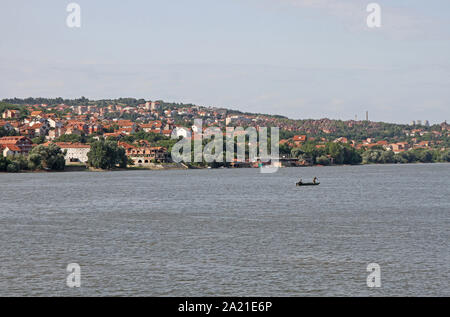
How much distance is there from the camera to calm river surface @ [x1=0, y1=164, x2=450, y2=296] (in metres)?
26.6

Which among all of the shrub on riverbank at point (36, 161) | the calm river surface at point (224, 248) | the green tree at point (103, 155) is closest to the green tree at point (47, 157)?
the shrub on riverbank at point (36, 161)

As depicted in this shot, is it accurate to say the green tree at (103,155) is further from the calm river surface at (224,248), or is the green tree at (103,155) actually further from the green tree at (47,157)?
the calm river surface at (224,248)

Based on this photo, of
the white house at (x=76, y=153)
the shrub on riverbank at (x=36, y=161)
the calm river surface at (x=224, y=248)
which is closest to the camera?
the calm river surface at (x=224, y=248)

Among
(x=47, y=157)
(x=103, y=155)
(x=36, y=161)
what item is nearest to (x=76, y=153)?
(x=103, y=155)

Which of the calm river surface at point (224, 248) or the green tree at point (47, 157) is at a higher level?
the green tree at point (47, 157)

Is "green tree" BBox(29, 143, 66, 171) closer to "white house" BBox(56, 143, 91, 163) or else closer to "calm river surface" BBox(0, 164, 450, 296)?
"white house" BBox(56, 143, 91, 163)

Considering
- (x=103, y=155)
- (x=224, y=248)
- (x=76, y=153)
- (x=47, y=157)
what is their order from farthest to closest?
(x=76, y=153) < (x=103, y=155) < (x=47, y=157) < (x=224, y=248)

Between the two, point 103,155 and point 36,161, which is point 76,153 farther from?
point 36,161

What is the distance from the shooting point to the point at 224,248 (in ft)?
118

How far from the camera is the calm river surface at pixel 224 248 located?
87.2 feet

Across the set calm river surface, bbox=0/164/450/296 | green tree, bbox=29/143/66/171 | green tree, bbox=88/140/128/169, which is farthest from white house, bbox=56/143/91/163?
calm river surface, bbox=0/164/450/296

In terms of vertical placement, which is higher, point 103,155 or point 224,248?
point 103,155
